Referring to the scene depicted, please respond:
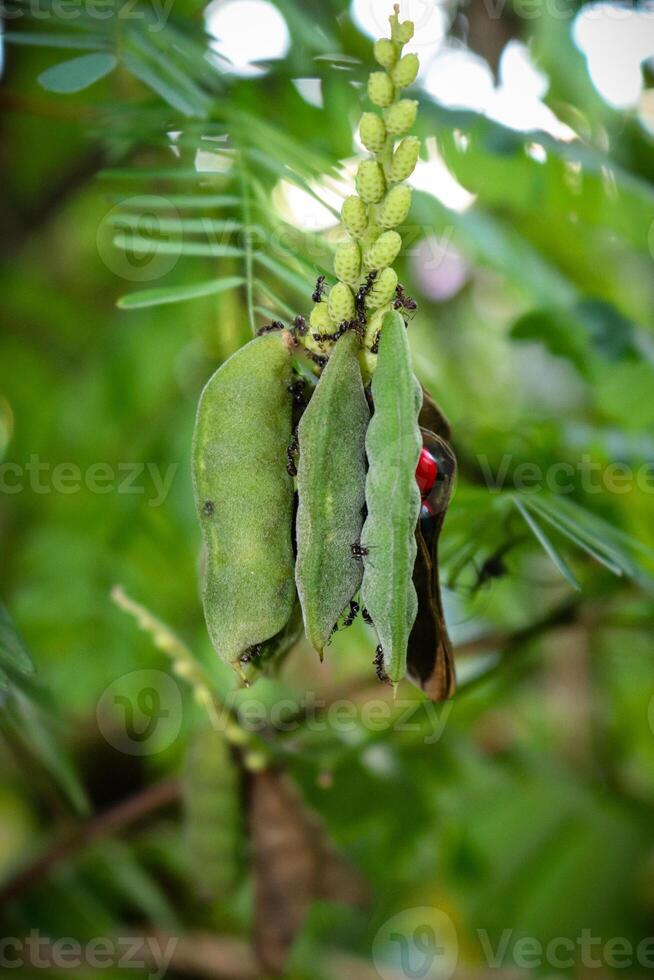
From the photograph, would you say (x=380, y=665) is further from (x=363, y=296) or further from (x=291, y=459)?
(x=363, y=296)

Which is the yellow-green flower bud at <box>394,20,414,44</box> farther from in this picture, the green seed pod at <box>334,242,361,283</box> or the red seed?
the red seed

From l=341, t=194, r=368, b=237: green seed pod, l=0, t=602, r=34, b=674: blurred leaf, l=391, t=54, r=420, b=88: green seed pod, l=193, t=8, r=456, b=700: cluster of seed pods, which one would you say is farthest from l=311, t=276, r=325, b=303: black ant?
l=0, t=602, r=34, b=674: blurred leaf

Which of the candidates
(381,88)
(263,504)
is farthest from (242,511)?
(381,88)

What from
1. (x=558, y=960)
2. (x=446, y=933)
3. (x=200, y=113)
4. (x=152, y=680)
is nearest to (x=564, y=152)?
(x=200, y=113)

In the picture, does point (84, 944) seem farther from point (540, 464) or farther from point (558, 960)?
point (540, 464)

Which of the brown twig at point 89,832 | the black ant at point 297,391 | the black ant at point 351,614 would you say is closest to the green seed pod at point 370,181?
the black ant at point 297,391

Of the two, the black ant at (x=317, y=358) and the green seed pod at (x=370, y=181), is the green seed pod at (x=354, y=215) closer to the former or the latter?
the green seed pod at (x=370, y=181)
